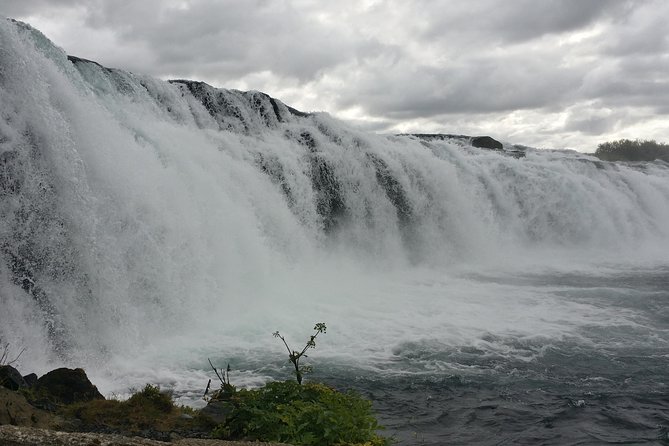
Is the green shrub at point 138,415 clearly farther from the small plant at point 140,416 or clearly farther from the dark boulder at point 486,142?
the dark boulder at point 486,142

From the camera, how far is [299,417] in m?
5.07

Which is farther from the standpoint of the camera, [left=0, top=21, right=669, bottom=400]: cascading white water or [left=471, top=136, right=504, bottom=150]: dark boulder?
[left=471, top=136, right=504, bottom=150]: dark boulder

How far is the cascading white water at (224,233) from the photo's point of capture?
30.1ft

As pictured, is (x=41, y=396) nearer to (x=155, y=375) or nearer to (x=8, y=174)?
(x=155, y=375)

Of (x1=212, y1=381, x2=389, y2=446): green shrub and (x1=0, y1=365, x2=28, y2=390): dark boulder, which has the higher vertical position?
(x1=0, y1=365, x2=28, y2=390): dark boulder

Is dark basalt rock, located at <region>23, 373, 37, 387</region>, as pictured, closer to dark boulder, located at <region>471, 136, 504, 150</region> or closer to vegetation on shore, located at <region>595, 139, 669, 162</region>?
dark boulder, located at <region>471, 136, 504, 150</region>

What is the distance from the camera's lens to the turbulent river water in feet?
27.3

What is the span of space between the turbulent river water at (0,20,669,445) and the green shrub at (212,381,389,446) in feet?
5.36

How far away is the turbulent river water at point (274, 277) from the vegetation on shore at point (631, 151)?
5628 centimetres

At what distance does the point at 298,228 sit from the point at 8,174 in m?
8.93

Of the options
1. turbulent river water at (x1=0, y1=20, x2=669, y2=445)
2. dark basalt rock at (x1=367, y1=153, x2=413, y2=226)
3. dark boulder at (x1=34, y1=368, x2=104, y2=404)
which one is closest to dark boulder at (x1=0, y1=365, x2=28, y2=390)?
dark boulder at (x1=34, y1=368, x2=104, y2=404)

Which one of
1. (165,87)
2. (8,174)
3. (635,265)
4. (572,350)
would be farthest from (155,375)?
(635,265)

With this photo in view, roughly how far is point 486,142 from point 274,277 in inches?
1285

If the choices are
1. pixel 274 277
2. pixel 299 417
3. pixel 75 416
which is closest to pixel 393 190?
pixel 274 277
